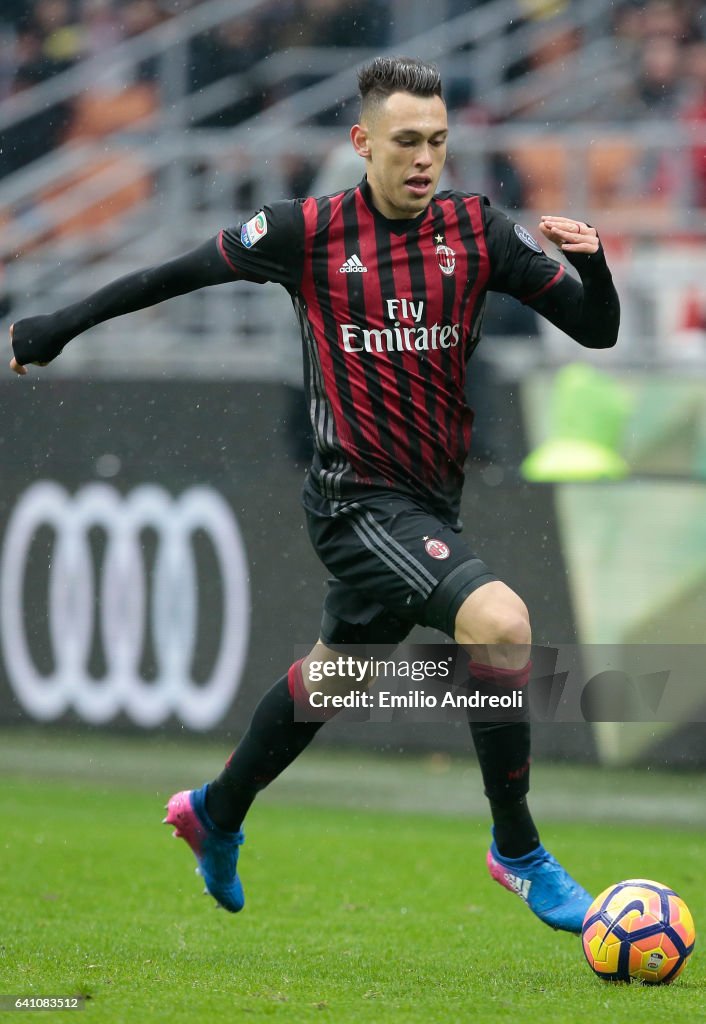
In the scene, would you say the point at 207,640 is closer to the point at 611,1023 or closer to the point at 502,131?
the point at 502,131

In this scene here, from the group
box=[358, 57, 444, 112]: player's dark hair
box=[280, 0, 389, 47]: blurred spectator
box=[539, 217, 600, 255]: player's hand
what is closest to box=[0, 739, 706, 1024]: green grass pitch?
box=[539, 217, 600, 255]: player's hand

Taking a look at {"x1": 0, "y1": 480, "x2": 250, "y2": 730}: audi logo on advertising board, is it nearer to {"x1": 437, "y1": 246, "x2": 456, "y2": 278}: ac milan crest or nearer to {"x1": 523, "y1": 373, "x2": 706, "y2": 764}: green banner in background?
{"x1": 523, "y1": 373, "x2": 706, "y2": 764}: green banner in background

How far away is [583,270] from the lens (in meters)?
3.81

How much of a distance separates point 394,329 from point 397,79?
24.0 inches

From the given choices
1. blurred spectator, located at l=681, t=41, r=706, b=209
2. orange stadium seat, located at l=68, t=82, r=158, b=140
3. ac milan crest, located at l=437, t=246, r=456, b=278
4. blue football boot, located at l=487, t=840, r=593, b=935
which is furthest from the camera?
orange stadium seat, located at l=68, t=82, r=158, b=140

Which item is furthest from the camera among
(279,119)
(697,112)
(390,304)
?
(279,119)

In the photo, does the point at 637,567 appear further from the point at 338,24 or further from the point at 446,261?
the point at 338,24

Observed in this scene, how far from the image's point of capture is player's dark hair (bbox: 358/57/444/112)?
3854 mm

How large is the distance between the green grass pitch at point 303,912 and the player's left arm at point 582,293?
5.19 ft

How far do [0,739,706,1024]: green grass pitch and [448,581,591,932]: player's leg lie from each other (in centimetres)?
20

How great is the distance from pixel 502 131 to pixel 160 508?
3.14 m

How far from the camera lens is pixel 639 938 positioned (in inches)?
139

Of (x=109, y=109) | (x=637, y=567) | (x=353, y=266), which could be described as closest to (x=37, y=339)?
(x=353, y=266)

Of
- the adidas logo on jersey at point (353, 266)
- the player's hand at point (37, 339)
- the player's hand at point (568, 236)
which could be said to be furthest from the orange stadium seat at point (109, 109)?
the player's hand at point (568, 236)
